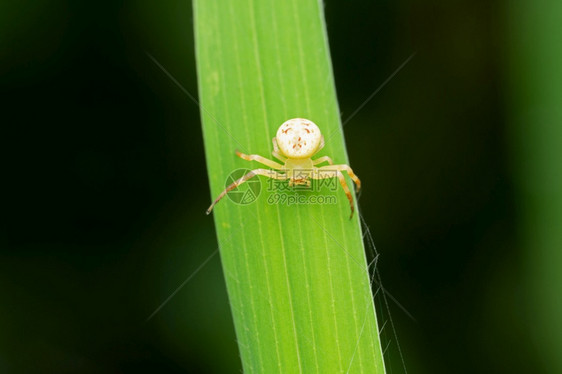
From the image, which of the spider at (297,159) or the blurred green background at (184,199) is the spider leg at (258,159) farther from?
the blurred green background at (184,199)

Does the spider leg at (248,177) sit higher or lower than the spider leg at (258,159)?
lower

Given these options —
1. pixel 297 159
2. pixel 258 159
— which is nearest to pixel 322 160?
pixel 297 159

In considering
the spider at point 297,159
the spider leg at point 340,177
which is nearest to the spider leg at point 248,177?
the spider at point 297,159

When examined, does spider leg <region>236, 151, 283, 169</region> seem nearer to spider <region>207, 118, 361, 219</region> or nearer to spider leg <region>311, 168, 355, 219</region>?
spider <region>207, 118, 361, 219</region>

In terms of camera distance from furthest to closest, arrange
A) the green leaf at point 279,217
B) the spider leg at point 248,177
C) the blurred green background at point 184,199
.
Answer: the blurred green background at point 184,199 → the spider leg at point 248,177 → the green leaf at point 279,217

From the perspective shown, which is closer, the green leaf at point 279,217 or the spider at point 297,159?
the green leaf at point 279,217

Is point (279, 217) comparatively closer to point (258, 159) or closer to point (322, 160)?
point (258, 159)

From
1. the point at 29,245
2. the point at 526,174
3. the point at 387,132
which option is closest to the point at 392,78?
the point at 387,132
